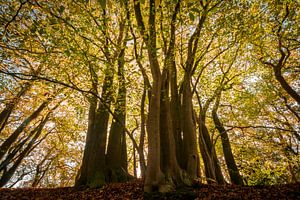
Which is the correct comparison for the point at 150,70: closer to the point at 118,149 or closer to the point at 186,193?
the point at 118,149

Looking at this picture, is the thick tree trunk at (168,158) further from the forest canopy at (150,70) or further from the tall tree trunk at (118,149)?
the tall tree trunk at (118,149)

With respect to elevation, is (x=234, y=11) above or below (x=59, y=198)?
above

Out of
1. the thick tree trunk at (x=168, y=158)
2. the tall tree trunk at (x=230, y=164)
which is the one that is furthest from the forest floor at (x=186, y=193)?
the tall tree trunk at (x=230, y=164)

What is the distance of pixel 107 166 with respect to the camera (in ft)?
25.3

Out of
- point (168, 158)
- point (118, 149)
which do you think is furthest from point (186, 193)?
point (118, 149)

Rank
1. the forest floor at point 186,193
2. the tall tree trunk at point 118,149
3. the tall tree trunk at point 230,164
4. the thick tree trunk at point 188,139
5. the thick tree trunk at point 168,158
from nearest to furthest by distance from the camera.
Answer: the forest floor at point 186,193
the thick tree trunk at point 168,158
the thick tree trunk at point 188,139
the tall tree trunk at point 118,149
the tall tree trunk at point 230,164

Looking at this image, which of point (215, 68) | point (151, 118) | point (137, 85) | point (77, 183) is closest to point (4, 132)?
point (77, 183)

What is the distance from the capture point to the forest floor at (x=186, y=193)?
4816 mm

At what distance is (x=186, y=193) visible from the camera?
5047mm

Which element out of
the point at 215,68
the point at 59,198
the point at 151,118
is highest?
the point at 215,68

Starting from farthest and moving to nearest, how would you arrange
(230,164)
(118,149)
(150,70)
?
(230,164), (150,70), (118,149)

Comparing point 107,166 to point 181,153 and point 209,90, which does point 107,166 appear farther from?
point 209,90

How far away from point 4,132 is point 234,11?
18378 mm

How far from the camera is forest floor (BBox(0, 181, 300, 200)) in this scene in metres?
4.82
